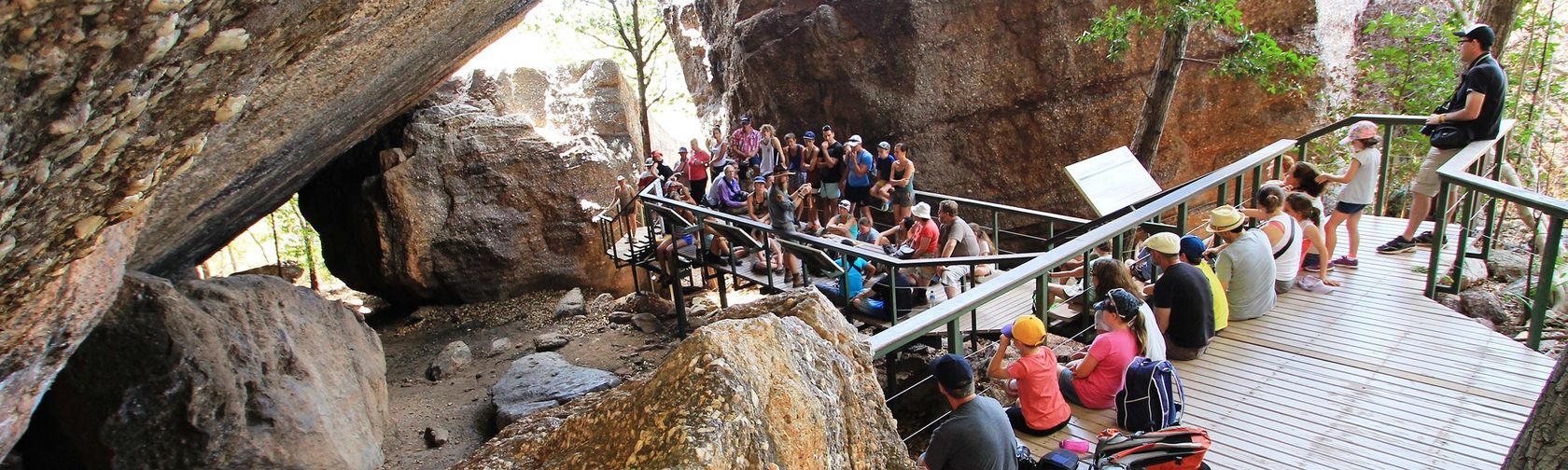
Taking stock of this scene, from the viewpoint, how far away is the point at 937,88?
15.4 m

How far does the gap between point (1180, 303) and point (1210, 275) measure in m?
0.49

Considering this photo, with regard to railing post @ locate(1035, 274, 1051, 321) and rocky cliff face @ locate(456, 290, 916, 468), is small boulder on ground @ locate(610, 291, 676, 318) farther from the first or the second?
rocky cliff face @ locate(456, 290, 916, 468)

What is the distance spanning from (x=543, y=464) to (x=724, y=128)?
16.3 metres

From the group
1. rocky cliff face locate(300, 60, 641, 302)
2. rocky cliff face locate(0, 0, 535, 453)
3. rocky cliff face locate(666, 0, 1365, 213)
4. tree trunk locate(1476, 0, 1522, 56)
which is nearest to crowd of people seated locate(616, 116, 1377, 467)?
rocky cliff face locate(0, 0, 535, 453)

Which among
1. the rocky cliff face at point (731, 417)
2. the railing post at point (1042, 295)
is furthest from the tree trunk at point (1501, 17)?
the rocky cliff face at point (731, 417)

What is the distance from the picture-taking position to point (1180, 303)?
5398 millimetres

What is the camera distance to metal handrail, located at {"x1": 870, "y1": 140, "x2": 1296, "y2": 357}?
152 inches

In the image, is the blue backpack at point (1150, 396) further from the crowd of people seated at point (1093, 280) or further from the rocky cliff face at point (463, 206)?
A: the rocky cliff face at point (463, 206)

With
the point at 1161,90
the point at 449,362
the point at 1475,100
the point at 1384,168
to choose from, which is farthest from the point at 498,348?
the point at 1475,100

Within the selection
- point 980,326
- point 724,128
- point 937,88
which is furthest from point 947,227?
point 724,128

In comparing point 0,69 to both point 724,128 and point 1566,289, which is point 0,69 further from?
point 724,128

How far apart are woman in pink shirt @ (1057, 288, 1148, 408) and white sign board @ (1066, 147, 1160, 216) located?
2.12 m

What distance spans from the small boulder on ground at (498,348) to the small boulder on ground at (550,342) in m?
0.41

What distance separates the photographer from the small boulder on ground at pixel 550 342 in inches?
477
